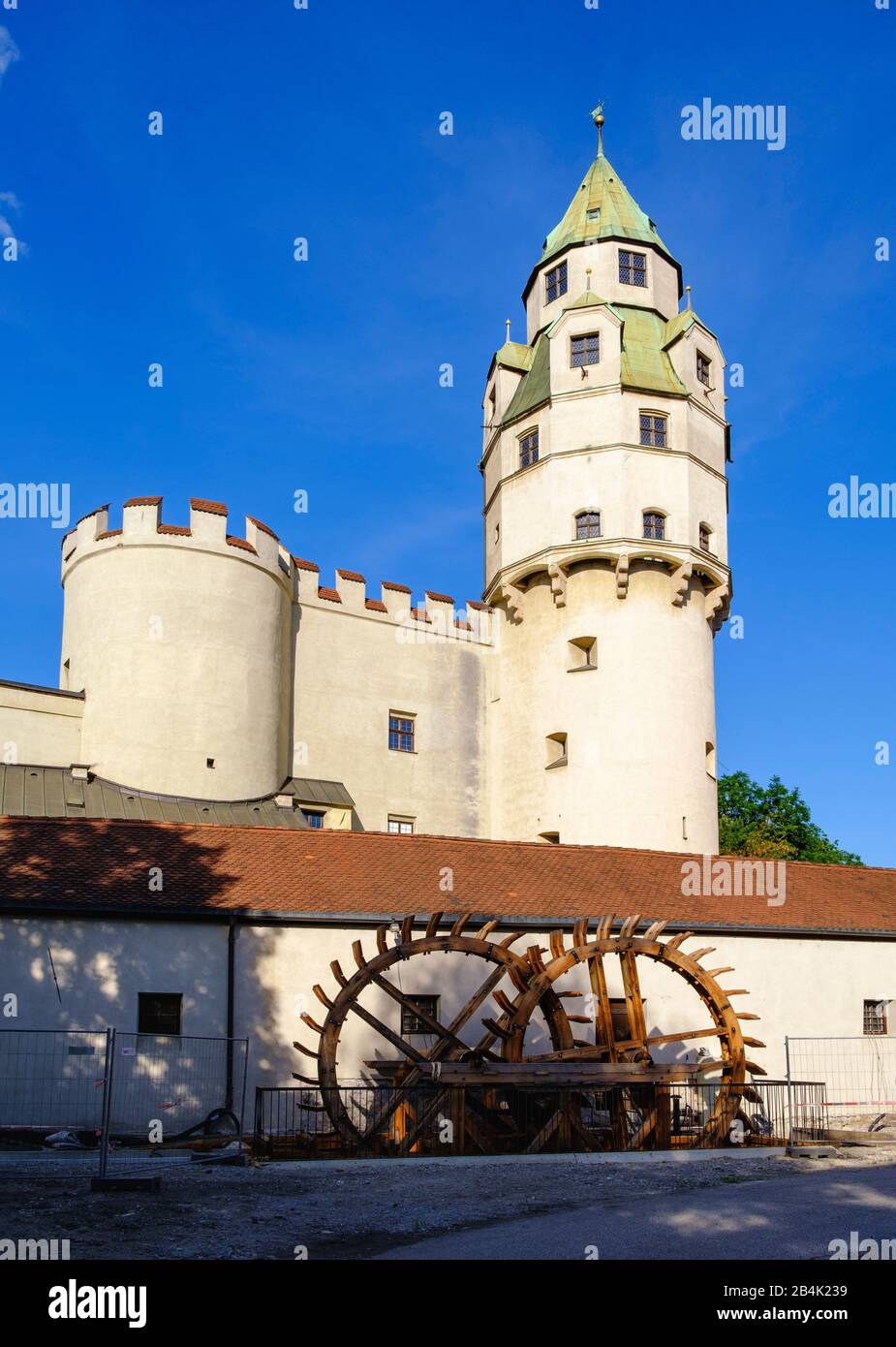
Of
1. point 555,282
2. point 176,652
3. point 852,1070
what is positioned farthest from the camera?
point 555,282

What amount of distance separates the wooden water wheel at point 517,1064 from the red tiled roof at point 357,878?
1701 mm

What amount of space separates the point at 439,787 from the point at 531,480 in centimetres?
960

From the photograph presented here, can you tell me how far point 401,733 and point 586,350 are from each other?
12.8 metres

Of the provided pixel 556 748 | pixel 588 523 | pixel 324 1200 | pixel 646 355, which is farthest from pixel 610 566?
pixel 324 1200

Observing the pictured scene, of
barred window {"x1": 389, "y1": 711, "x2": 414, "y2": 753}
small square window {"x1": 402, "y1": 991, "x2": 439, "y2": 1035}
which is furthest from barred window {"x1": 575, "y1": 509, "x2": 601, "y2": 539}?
small square window {"x1": 402, "y1": 991, "x2": 439, "y2": 1035}

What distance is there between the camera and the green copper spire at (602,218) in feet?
133

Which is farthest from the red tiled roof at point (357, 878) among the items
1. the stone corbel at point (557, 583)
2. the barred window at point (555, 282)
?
the barred window at point (555, 282)

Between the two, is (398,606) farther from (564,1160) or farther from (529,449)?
(564,1160)

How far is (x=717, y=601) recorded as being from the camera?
37.8 meters

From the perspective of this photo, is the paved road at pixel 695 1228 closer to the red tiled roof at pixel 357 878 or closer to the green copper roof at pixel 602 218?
the red tiled roof at pixel 357 878

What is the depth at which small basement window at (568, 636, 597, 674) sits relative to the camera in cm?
3659

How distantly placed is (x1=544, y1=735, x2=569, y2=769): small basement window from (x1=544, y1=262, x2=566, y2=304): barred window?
14.5 m

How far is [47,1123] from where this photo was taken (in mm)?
18500

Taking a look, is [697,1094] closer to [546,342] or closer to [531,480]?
[531,480]
